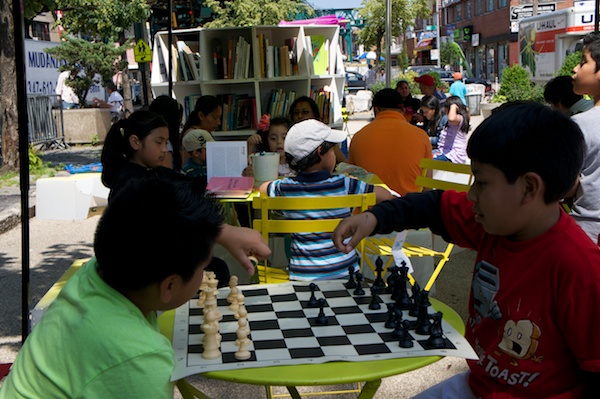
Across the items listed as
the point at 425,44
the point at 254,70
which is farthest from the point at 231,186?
the point at 425,44

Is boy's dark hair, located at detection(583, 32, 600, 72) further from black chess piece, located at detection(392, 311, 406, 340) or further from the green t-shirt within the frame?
the green t-shirt

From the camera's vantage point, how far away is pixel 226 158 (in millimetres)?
5051

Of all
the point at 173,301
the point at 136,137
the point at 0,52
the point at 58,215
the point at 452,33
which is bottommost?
the point at 58,215

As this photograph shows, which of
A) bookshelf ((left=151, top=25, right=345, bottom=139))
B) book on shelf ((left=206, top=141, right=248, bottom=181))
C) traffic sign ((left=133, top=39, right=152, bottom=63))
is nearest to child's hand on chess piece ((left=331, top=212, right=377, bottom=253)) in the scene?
book on shelf ((left=206, top=141, right=248, bottom=181))

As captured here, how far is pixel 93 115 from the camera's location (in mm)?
16703

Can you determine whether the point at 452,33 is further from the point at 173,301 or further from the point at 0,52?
the point at 173,301

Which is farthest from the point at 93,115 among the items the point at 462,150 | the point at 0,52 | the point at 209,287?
the point at 209,287

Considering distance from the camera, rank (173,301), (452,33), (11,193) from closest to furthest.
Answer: (173,301) < (11,193) < (452,33)

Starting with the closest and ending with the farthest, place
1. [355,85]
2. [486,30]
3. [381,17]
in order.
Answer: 1. [381,17]
2. [355,85]
3. [486,30]

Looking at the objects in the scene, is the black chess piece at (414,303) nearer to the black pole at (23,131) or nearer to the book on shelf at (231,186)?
the black pole at (23,131)

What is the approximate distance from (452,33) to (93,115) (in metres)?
51.2

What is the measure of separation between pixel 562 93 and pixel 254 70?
353cm

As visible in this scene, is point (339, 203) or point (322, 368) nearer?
point (322, 368)

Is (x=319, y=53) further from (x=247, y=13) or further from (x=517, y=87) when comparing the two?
(x=247, y=13)
